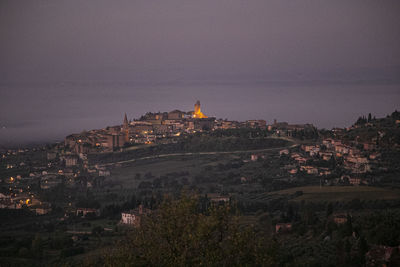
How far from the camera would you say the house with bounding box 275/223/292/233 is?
2308 cm

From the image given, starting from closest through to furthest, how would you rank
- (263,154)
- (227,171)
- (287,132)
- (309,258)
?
(309,258)
(227,171)
(263,154)
(287,132)

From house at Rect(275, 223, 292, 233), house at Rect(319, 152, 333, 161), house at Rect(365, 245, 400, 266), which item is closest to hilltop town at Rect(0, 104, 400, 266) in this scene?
house at Rect(275, 223, 292, 233)

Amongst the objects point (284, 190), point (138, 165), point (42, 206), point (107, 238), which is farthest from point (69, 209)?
point (138, 165)

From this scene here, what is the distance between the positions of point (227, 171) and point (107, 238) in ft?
86.9

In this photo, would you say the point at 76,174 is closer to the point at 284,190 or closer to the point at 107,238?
the point at 284,190

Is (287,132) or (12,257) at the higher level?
(287,132)

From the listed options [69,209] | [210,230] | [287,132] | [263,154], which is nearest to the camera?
[210,230]

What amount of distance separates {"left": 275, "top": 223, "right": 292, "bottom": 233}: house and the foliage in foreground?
11.6 meters

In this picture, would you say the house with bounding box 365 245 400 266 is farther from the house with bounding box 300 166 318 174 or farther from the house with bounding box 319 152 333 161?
the house with bounding box 319 152 333 161

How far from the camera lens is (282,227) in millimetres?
23469

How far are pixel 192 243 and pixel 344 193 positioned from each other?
2366cm

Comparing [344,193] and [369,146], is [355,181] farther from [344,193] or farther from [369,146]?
[369,146]

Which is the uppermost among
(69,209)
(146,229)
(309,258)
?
(146,229)

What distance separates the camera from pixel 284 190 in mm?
37594
